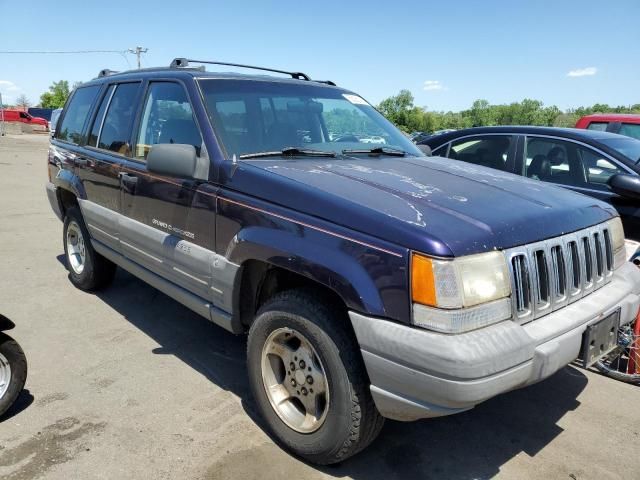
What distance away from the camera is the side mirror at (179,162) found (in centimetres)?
291

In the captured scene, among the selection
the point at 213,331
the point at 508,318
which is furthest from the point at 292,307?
the point at 213,331

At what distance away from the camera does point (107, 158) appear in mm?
4160

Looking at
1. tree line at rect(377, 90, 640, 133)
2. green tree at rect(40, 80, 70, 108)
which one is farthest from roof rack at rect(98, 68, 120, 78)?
green tree at rect(40, 80, 70, 108)

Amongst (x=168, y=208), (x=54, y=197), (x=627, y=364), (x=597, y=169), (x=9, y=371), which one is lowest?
(x=627, y=364)

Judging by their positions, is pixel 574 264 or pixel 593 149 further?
pixel 593 149

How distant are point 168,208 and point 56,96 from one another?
8989 centimetres

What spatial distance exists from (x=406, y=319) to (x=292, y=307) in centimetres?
66

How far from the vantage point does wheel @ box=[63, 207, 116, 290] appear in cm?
487

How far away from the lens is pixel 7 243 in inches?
267

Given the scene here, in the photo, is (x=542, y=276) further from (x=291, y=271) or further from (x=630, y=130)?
(x=630, y=130)

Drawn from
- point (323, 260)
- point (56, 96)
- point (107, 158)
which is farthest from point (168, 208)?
point (56, 96)

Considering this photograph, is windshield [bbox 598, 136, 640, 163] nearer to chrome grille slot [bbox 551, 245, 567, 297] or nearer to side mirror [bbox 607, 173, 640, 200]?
side mirror [bbox 607, 173, 640, 200]

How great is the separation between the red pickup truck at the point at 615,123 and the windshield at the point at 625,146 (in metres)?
2.83

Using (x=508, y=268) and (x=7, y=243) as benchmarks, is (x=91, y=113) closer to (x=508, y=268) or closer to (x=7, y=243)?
(x=7, y=243)
